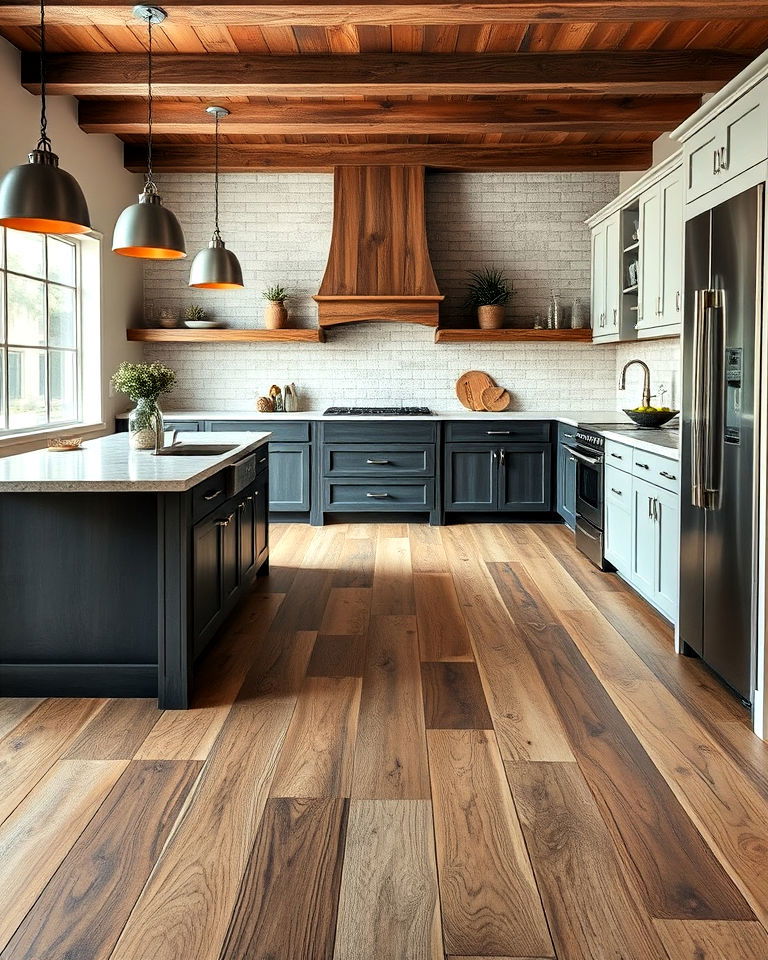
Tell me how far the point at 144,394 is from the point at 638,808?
108 inches

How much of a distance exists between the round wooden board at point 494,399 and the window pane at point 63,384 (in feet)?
10.9

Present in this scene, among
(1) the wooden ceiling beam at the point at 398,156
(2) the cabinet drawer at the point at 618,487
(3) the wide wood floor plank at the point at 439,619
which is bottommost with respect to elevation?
(3) the wide wood floor plank at the point at 439,619

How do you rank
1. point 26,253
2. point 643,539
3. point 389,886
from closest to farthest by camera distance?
1. point 389,886
2. point 643,539
3. point 26,253

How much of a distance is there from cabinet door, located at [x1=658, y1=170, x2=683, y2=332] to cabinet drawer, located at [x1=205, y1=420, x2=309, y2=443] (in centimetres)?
290

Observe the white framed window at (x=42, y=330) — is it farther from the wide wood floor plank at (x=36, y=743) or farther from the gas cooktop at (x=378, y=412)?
the wide wood floor plank at (x=36, y=743)

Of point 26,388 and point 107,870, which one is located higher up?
point 26,388

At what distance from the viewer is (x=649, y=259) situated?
5707 mm

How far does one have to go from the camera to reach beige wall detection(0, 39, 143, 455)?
487 cm

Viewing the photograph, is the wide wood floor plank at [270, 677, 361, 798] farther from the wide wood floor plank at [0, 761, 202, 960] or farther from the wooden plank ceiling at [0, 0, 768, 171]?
the wooden plank ceiling at [0, 0, 768, 171]

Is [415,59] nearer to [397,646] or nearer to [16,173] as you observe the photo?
[16,173]

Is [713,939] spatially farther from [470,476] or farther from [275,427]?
[275,427]

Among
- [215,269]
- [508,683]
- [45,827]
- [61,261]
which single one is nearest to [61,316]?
[61,261]

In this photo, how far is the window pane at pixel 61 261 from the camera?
19.2 ft

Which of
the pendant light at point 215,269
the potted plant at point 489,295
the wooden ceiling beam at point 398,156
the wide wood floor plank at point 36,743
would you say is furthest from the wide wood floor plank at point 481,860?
the wooden ceiling beam at point 398,156
